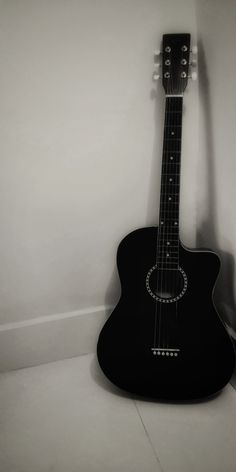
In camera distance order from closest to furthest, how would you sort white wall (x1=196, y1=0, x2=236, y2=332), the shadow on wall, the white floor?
the white floor
white wall (x1=196, y1=0, x2=236, y2=332)
the shadow on wall

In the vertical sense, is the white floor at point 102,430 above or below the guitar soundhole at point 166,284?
below

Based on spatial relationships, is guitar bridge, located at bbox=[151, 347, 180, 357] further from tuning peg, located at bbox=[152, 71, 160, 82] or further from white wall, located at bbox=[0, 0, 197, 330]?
tuning peg, located at bbox=[152, 71, 160, 82]

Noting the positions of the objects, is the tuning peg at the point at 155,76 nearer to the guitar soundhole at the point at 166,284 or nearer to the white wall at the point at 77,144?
the white wall at the point at 77,144

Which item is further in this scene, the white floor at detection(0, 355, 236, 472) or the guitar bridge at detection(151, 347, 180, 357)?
the guitar bridge at detection(151, 347, 180, 357)

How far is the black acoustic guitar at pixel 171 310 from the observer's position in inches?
45.4

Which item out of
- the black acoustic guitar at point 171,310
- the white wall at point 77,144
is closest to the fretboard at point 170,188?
the black acoustic guitar at point 171,310

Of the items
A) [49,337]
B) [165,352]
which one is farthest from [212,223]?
[49,337]

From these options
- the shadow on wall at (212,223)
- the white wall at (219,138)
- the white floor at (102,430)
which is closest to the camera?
the white floor at (102,430)

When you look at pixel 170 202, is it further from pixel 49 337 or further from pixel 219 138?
pixel 49 337

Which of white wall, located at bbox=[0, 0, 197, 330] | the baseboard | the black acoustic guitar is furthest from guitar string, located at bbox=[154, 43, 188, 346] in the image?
the baseboard

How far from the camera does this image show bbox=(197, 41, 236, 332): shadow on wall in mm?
1270

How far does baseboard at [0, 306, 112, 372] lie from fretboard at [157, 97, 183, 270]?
0.43m

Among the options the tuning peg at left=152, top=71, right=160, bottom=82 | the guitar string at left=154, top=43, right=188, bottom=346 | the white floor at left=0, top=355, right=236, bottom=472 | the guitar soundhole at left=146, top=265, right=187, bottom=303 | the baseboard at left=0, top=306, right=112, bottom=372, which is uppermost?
the tuning peg at left=152, top=71, right=160, bottom=82

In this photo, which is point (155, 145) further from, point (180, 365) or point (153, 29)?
point (180, 365)
